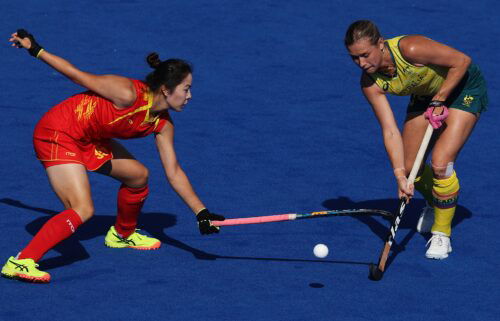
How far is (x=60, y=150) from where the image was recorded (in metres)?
7.05

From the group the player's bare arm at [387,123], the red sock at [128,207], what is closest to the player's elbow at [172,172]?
the red sock at [128,207]

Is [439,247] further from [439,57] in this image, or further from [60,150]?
[60,150]

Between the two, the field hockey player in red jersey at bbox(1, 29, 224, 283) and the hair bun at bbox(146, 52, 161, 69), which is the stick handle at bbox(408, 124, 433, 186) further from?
the hair bun at bbox(146, 52, 161, 69)

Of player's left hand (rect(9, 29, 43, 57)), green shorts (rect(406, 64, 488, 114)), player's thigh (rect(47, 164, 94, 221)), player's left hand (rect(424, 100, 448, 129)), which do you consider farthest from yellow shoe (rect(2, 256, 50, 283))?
green shorts (rect(406, 64, 488, 114))

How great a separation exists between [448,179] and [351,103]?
3.40 m

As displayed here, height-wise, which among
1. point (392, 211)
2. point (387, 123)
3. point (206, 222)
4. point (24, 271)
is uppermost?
point (387, 123)

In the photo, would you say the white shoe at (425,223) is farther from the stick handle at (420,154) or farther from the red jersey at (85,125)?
the red jersey at (85,125)

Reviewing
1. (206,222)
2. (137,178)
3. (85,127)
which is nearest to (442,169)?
(206,222)

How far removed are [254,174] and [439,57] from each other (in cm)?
243

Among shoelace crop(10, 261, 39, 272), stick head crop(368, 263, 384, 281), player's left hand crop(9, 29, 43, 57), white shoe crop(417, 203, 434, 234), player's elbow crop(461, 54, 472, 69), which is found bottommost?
stick head crop(368, 263, 384, 281)

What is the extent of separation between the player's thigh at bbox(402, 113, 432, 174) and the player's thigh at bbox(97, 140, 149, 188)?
2026 mm

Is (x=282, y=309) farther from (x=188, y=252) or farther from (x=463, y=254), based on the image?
(x=463, y=254)

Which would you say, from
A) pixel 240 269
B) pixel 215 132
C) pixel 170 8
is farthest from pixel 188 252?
pixel 170 8

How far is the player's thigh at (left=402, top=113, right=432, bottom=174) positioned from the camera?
313 inches
